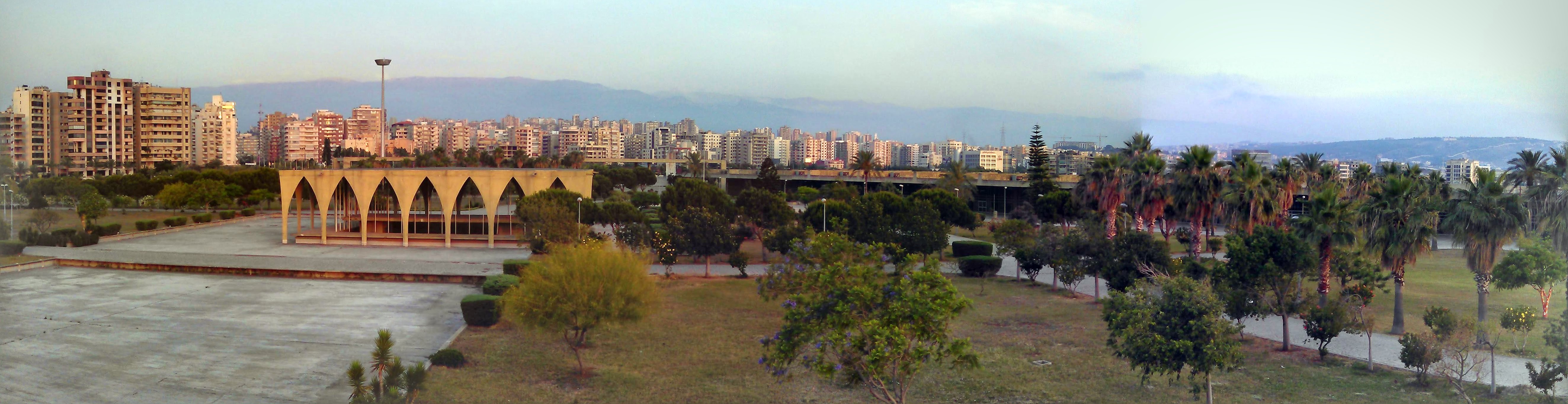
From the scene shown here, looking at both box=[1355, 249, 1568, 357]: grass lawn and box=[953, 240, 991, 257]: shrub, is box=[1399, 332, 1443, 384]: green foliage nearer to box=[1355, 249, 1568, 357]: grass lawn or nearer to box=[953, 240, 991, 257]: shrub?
box=[1355, 249, 1568, 357]: grass lawn

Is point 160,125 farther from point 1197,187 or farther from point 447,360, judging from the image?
point 1197,187

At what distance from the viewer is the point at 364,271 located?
25484 mm

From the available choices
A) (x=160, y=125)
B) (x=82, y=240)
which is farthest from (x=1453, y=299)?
(x=160, y=125)

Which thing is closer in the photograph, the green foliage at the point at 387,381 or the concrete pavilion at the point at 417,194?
the green foliage at the point at 387,381

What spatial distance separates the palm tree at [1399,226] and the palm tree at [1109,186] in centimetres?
1258

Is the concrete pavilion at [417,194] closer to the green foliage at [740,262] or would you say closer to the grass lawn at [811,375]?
the green foliage at [740,262]

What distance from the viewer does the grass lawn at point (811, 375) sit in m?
13.0

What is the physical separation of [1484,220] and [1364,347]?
3.17 m

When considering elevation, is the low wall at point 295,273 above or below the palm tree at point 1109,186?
below

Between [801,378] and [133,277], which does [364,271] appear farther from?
[801,378]

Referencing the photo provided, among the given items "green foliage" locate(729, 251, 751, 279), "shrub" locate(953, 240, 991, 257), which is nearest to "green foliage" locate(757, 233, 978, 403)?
"green foliage" locate(729, 251, 751, 279)

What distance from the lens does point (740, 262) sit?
26.3 m

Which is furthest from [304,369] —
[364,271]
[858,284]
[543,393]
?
[364,271]

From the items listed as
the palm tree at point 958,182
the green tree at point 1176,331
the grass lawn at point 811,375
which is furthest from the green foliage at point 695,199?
the palm tree at point 958,182
